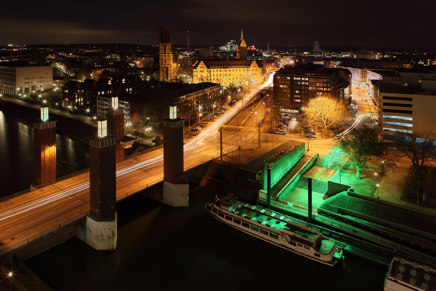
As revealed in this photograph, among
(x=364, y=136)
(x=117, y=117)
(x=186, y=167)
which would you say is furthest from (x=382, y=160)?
(x=117, y=117)

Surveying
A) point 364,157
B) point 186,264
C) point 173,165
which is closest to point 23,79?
point 173,165

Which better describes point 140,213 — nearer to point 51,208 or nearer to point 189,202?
point 189,202

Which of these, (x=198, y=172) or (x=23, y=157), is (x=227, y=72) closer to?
(x=23, y=157)

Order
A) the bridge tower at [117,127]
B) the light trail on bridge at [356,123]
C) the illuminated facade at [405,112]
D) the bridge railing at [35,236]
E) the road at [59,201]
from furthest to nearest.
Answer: the light trail on bridge at [356,123]
the illuminated facade at [405,112]
the bridge tower at [117,127]
the road at [59,201]
the bridge railing at [35,236]

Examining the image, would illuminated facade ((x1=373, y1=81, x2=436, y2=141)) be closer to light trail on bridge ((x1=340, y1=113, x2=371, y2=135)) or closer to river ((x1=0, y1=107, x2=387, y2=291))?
light trail on bridge ((x1=340, y1=113, x2=371, y2=135))

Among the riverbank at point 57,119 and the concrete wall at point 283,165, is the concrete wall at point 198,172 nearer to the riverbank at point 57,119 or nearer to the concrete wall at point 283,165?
the concrete wall at point 283,165

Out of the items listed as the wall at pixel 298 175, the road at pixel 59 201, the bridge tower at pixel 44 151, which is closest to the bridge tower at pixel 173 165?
the road at pixel 59 201

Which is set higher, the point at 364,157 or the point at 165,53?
the point at 165,53
